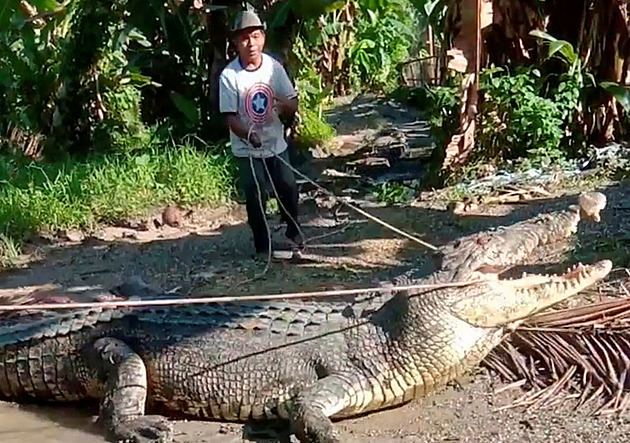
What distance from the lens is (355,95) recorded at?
51.9ft

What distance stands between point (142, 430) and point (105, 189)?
4.59m

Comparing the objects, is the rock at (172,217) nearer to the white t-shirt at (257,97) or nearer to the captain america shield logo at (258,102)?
the white t-shirt at (257,97)

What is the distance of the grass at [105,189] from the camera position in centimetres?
822

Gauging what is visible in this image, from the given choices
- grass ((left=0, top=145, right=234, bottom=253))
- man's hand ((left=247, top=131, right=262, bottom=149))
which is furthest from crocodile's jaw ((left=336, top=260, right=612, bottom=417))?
grass ((left=0, top=145, right=234, bottom=253))

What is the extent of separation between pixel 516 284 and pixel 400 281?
0.52m

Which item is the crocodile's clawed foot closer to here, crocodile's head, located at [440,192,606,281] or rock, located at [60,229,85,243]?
crocodile's head, located at [440,192,606,281]

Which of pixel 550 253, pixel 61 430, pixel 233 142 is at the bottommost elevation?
pixel 61 430

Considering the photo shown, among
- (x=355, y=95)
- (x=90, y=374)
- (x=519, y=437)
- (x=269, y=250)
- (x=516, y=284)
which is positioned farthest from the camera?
(x=355, y=95)

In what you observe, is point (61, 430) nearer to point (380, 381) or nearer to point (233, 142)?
point (380, 381)

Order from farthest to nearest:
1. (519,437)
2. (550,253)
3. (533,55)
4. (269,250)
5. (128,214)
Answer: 1. (533,55)
2. (128,214)
3. (269,250)
4. (550,253)
5. (519,437)

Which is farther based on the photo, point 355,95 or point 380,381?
point 355,95

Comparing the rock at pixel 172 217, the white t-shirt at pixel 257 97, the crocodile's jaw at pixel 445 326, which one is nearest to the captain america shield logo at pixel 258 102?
the white t-shirt at pixel 257 97

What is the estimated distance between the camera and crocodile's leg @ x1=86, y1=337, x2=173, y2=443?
4.31 m

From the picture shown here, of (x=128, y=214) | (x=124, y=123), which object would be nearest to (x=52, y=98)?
(x=124, y=123)
